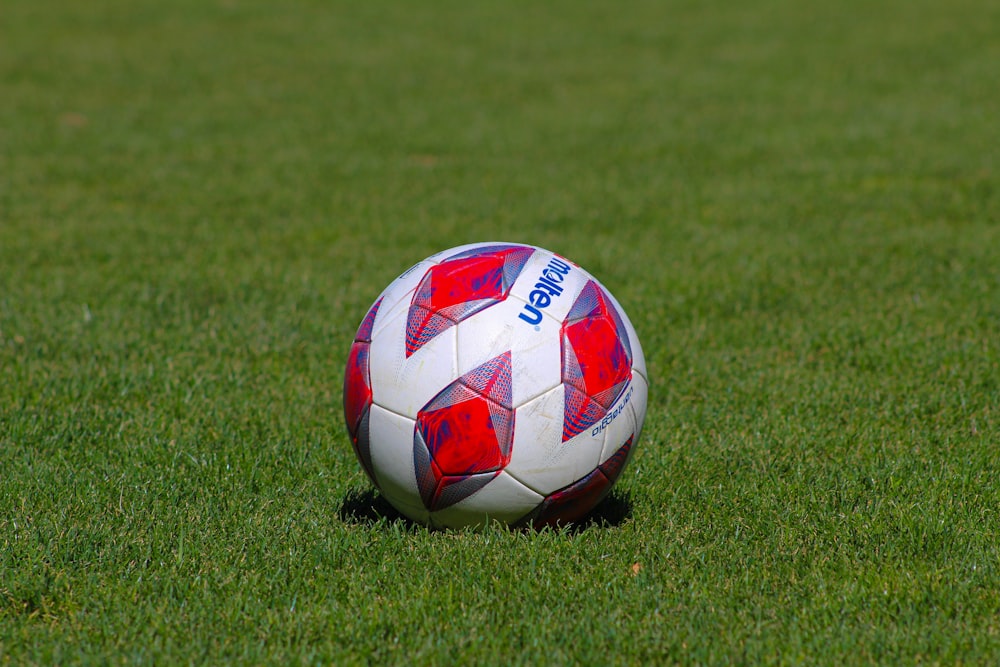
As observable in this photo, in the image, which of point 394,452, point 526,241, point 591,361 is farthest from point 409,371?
point 526,241

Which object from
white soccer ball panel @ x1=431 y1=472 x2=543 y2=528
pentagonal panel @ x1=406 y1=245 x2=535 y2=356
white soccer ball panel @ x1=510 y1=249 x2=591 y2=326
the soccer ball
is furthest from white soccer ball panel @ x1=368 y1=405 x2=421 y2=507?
white soccer ball panel @ x1=510 y1=249 x2=591 y2=326

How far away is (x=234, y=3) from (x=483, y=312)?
811 inches

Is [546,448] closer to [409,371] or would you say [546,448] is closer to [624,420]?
[624,420]

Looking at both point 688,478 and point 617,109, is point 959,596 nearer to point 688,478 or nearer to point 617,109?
point 688,478

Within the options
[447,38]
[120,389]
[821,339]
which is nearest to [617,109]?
[447,38]

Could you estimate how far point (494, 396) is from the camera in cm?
381

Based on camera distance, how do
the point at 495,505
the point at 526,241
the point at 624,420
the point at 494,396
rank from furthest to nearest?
the point at 526,241 → the point at 624,420 → the point at 495,505 → the point at 494,396

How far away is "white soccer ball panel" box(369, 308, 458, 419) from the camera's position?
12.7ft

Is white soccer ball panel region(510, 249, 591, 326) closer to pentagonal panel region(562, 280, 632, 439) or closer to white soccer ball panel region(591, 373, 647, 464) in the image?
pentagonal panel region(562, 280, 632, 439)

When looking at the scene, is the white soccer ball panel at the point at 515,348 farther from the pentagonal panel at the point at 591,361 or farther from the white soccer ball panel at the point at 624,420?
the white soccer ball panel at the point at 624,420

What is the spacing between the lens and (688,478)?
15.3 feet

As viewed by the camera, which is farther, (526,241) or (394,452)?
(526,241)

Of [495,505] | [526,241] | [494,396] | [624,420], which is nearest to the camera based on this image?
[494,396]

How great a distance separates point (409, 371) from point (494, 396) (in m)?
0.35
